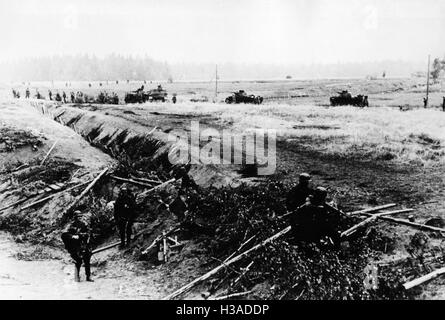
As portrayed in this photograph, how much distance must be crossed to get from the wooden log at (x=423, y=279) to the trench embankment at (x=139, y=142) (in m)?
5.99

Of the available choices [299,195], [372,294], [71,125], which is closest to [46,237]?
[299,195]

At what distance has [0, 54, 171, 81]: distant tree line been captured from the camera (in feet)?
554

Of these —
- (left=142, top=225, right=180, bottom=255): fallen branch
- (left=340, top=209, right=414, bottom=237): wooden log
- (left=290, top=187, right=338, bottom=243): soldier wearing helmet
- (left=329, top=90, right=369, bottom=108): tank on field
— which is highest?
(left=329, top=90, right=369, bottom=108): tank on field

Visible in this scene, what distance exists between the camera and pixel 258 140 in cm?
1770

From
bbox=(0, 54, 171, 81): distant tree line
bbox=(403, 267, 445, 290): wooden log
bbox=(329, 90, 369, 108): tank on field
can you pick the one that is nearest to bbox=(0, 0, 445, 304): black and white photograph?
bbox=(403, 267, 445, 290): wooden log

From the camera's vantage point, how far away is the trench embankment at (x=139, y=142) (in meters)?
12.4

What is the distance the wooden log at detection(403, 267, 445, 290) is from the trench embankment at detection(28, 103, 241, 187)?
5992 mm

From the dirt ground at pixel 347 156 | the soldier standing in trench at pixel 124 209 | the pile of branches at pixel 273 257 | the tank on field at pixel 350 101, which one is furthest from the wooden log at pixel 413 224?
the tank on field at pixel 350 101

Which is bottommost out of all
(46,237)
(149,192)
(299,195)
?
(46,237)

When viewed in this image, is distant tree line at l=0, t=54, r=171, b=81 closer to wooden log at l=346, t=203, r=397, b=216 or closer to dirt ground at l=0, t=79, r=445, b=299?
dirt ground at l=0, t=79, r=445, b=299

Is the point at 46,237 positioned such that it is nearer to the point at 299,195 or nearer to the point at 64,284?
the point at 64,284

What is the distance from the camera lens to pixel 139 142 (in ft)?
59.8

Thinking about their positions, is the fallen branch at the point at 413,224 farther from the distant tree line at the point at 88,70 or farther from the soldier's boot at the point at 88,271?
the distant tree line at the point at 88,70

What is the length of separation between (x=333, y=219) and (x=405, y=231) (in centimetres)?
133
